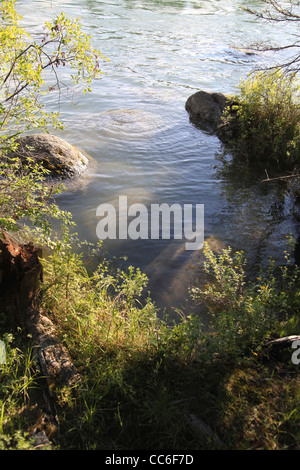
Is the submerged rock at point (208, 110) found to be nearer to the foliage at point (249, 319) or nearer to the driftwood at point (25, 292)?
the foliage at point (249, 319)

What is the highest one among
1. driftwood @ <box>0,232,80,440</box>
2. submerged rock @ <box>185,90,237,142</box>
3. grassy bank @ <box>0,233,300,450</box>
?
submerged rock @ <box>185,90,237,142</box>

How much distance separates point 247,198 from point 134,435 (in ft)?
20.3

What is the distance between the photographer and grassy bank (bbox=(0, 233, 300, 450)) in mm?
3080

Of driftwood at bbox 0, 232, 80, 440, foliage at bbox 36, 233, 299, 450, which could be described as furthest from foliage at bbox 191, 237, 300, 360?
driftwood at bbox 0, 232, 80, 440

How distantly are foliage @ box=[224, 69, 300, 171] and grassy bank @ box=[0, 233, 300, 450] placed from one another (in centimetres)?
534

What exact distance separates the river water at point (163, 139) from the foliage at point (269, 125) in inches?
31.0

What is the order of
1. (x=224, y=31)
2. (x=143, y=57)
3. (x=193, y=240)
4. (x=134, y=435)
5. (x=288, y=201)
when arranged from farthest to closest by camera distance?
(x=224, y=31) → (x=143, y=57) → (x=288, y=201) → (x=193, y=240) → (x=134, y=435)

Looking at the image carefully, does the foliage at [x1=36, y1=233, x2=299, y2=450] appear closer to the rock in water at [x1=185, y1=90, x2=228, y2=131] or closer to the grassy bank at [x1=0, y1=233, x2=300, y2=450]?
the grassy bank at [x1=0, y1=233, x2=300, y2=450]

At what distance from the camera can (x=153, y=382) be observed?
3.55m

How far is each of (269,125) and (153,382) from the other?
289 inches

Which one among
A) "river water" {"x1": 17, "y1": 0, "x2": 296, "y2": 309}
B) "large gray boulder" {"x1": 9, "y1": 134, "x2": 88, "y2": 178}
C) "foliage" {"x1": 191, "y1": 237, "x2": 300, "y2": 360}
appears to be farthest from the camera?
"large gray boulder" {"x1": 9, "y1": 134, "x2": 88, "y2": 178}

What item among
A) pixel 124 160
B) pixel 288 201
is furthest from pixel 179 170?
pixel 288 201

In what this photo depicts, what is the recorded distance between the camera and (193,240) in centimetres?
691

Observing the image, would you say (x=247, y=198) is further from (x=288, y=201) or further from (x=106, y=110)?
(x=106, y=110)
